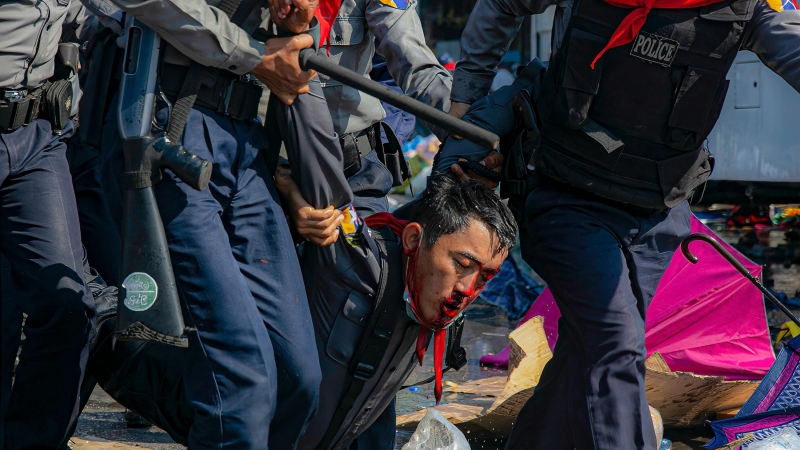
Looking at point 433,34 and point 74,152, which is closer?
point 74,152

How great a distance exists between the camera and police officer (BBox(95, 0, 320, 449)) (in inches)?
95.7

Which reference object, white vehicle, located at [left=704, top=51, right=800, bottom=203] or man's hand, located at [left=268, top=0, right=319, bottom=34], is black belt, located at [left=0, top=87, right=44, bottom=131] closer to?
man's hand, located at [left=268, top=0, right=319, bottom=34]

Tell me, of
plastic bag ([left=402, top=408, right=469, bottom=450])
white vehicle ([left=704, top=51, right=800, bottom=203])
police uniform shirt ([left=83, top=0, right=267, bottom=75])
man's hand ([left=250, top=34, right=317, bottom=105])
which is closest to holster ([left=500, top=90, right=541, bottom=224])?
plastic bag ([left=402, top=408, right=469, bottom=450])

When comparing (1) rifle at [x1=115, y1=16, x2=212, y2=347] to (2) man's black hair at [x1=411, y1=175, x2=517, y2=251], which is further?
(2) man's black hair at [x1=411, y1=175, x2=517, y2=251]

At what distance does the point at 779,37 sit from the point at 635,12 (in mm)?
442

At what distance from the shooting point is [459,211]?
2.84 metres

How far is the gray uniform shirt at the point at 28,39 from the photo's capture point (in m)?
3.24

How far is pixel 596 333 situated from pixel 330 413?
0.86 m

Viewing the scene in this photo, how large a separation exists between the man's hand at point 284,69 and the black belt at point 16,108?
3.69ft

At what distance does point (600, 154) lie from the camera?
3230mm

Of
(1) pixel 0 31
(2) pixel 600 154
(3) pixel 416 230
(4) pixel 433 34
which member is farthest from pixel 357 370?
(4) pixel 433 34

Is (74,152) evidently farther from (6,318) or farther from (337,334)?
(337,334)

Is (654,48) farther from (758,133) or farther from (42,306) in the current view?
(758,133)

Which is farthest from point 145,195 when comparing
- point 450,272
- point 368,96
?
point 368,96
